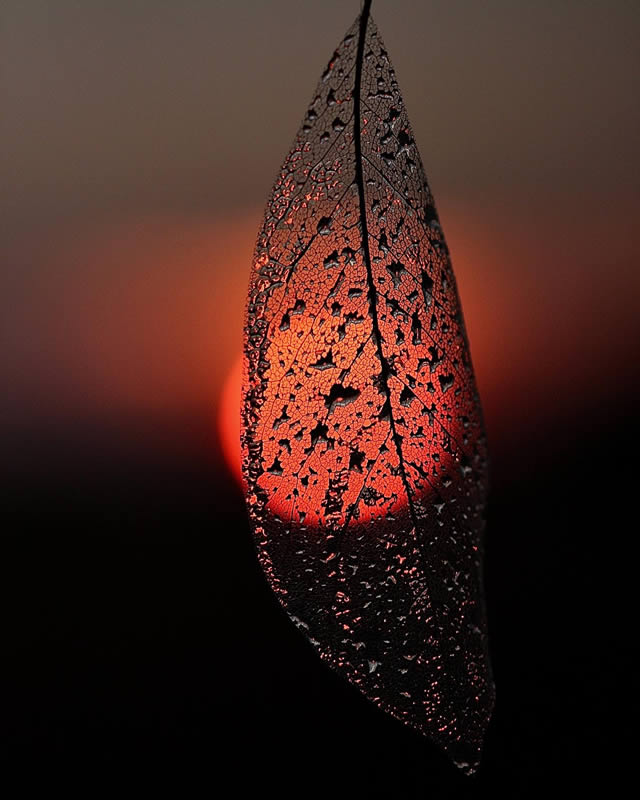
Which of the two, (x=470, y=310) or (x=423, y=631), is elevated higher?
(x=470, y=310)

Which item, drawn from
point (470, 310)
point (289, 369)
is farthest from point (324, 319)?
point (470, 310)

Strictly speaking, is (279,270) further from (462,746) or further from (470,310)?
(470,310)

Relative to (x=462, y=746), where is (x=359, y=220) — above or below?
above

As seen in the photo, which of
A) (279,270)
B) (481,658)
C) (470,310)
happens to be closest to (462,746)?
(481,658)

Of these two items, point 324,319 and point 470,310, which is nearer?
point 324,319

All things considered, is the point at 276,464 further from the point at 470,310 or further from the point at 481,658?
the point at 470,310

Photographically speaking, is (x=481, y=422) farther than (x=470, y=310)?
No
